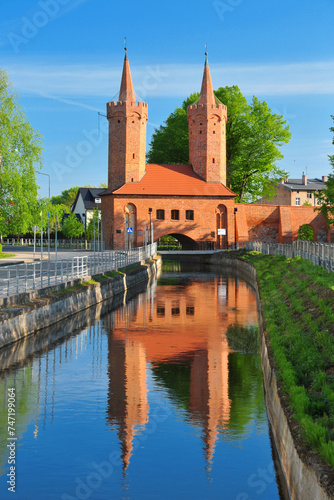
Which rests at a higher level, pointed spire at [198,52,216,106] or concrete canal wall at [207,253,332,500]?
pointed spire at [198,52,216,106]

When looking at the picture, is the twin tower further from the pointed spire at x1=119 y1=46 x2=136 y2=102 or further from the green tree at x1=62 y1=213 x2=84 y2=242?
the green tree at x1=62 y1=213 x2=84 y2=242

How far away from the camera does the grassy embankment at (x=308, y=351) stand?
286 inches

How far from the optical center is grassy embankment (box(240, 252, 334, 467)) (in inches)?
286

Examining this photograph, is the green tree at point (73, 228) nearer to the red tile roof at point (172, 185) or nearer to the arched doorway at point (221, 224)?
the red tile roof at point (172, 185)

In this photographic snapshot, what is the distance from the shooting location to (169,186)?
227 ft

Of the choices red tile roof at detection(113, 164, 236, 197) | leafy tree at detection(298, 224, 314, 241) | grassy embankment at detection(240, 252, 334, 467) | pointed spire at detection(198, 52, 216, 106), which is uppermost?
pointed spire at detection(198, 52, 216, 106)

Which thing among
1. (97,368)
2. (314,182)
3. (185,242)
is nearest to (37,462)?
(97,368)

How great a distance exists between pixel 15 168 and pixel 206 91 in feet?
101

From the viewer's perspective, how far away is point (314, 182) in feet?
379

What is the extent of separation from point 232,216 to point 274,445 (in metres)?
61.0

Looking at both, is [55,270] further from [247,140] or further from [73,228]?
Result: [73,228]

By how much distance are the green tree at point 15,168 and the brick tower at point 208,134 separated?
2550 centimetres

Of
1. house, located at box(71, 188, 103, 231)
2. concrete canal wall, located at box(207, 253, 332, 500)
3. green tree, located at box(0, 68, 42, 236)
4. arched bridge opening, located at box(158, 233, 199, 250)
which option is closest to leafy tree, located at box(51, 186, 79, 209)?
house, located at box(71, 188, 103, 231)

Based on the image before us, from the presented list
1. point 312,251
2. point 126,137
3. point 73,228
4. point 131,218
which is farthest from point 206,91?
point 312,251
